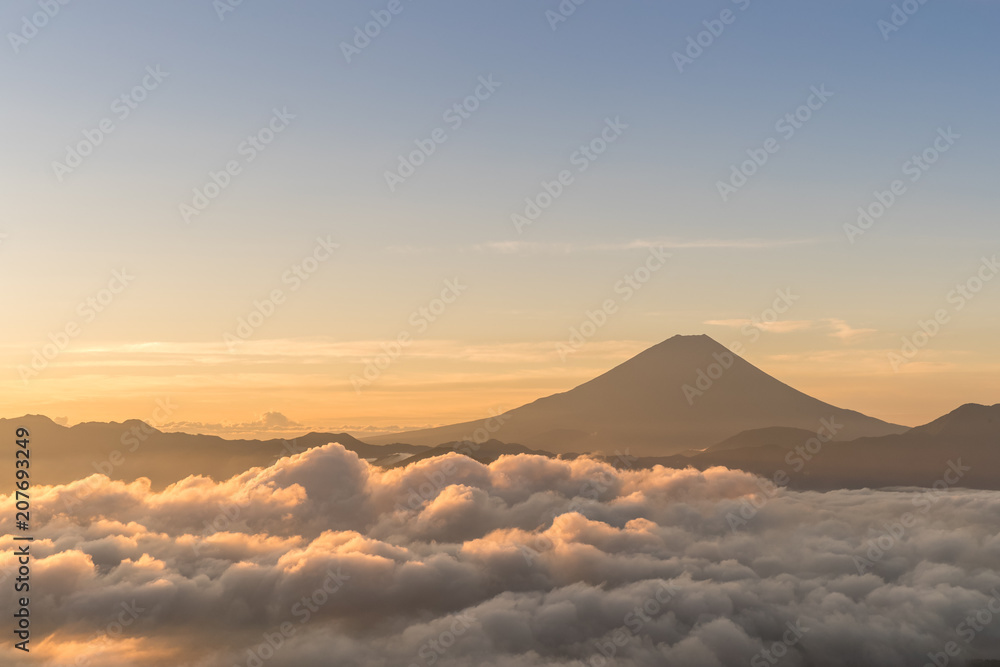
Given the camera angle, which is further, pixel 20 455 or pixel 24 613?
pixel 24 613

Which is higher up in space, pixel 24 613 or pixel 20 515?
pixel 20 515

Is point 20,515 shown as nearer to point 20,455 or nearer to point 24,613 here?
point 20,455

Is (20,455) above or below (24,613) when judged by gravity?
above

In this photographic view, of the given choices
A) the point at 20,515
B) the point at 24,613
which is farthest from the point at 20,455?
the point at 24,613

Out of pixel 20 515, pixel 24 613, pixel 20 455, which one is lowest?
pixel 24 613

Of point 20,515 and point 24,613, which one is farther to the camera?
point 24,613
